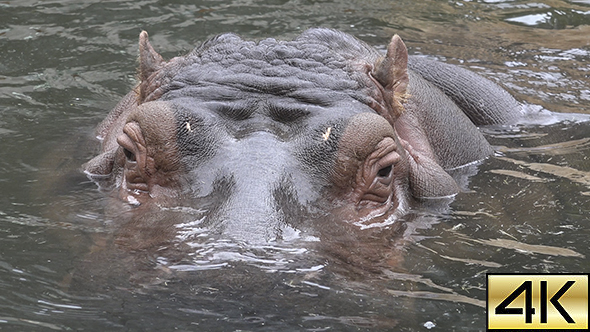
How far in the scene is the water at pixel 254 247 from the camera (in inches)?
152

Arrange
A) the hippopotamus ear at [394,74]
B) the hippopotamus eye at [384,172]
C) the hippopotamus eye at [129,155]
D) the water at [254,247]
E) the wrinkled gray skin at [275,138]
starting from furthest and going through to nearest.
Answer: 1. the hippopotamus ear at [394,74]
2. the hippopotamus eye at [129,155]
3. the hippopotamus eye at [384,172]
4. the wrinkled gray skin at [275,138]
5. the water at [254,247]

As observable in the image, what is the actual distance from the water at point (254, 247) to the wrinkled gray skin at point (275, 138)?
0.54 feet

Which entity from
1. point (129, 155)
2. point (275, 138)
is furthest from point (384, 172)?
point (129, 155)

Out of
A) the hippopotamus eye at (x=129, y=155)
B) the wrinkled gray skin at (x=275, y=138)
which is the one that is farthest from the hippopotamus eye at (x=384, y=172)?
the hippopotamus eye at (x=129, y=155)

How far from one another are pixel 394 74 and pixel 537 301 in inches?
72.9

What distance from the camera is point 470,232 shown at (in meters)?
5.10

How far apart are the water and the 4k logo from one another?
0.08 metres

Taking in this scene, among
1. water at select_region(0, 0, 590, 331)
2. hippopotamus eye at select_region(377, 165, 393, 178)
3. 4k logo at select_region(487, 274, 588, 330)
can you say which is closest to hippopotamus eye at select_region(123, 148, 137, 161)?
water at select_region(0, 0, 590, 331)

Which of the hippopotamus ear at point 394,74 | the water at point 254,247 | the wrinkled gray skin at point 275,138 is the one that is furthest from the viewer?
the hippopotamus ear at point 394,74

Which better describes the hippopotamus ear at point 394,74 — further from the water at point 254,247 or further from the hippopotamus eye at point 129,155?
the hippopotamus eye at point 129,155

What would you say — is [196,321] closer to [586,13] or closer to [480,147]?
[480,147]

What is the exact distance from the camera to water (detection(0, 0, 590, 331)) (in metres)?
3.86

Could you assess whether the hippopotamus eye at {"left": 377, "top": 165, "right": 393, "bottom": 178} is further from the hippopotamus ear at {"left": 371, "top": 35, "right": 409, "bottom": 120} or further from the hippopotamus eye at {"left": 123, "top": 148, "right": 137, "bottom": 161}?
the hippopotamus eye at {"left": 123, "top": 148, "right": 137, "bottom": 161}

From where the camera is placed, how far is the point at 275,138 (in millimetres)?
4746
